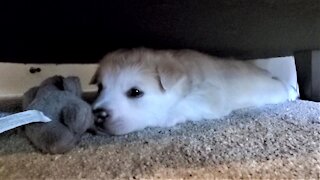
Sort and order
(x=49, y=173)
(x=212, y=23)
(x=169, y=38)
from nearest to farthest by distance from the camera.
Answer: (x=49, y=173) < (x=212, y=23) < (x=169, y=38)

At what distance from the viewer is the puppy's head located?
1224 millimetres

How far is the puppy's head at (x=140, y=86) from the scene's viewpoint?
1.22 m

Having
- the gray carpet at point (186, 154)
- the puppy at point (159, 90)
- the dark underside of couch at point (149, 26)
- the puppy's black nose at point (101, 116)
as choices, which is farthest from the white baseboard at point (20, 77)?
the gray carpet at point (186, 154)

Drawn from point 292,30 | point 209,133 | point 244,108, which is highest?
point 292,30

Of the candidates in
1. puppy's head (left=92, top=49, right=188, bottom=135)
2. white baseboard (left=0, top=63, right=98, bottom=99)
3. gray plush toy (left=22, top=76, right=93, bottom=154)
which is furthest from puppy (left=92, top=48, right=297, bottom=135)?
white baseboard (left=0, top=63, right=98, bottom=99)

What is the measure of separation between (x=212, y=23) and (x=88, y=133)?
0.41m

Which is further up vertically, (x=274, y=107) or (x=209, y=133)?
(x=209, y=133)

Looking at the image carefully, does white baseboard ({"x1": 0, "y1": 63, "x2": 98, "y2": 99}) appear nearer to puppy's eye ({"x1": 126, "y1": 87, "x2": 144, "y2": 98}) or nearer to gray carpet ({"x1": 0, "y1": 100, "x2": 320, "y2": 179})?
puppy's eye ({"x1": 126, "y1": 87, "x2": 144, "y2": 98})

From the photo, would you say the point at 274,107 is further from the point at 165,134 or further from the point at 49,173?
the point at 49,173

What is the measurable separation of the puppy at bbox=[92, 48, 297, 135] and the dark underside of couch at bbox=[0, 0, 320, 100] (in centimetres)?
5

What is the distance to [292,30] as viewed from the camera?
1312mm

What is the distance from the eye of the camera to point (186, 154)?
889 mm

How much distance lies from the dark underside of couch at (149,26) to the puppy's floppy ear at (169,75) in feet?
0.27

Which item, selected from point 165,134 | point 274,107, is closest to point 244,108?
point 274,107
